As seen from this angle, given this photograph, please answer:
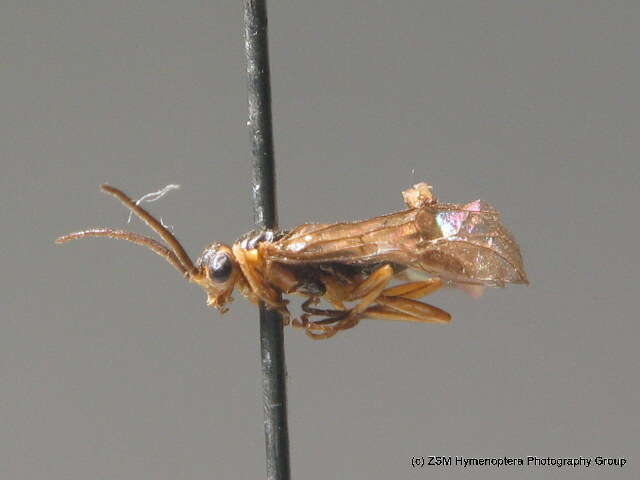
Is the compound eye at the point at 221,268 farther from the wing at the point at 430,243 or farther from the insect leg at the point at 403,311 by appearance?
the insect leg at the point at 403,311

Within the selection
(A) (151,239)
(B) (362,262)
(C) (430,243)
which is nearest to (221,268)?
(A) (151,239)

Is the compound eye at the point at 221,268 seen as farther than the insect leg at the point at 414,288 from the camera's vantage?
No

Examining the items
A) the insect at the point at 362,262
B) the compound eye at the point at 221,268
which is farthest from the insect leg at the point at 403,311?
the compound eye at the point at 221,268

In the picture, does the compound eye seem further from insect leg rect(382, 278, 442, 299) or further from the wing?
insect leg rect(382, 278, 442, 299)

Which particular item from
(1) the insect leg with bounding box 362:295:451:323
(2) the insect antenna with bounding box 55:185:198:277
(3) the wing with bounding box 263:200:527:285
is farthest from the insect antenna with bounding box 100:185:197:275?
(1) the insect leg with bounding box 362:295:451:323

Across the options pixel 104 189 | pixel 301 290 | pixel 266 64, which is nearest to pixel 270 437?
pixel 301 290

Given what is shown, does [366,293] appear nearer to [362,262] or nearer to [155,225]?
[362,262]
